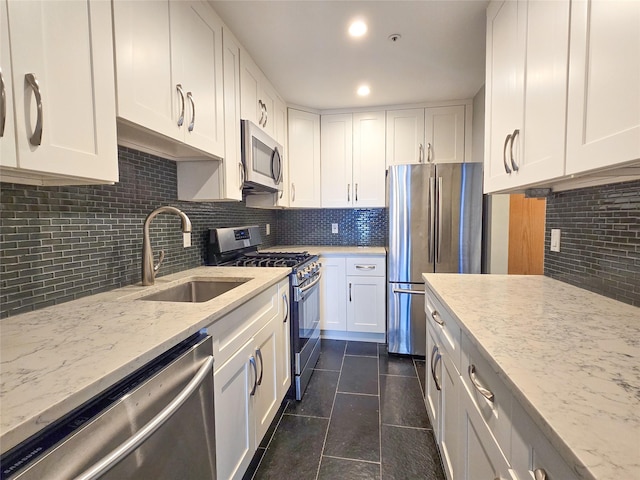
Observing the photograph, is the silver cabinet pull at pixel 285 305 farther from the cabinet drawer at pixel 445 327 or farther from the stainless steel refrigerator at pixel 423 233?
the stainless steel refrigerator at pixel 423 233

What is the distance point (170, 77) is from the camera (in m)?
1.30

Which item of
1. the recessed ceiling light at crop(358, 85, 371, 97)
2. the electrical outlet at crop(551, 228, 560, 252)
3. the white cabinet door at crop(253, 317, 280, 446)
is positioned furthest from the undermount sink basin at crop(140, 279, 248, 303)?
the recessed ceiling light at crop(358, 85, 371, 97)

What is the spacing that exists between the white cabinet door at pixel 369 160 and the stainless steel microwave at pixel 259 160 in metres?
0.96

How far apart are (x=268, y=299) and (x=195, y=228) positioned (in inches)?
29.8

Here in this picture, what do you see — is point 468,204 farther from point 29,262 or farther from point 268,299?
point 29,262

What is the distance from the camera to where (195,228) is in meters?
1.97

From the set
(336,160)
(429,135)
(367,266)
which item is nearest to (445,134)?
(429,135)

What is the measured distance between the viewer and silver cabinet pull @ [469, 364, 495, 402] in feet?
2.48

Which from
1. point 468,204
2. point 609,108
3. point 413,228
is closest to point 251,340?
point 609,108

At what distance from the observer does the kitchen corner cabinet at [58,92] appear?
0.72m

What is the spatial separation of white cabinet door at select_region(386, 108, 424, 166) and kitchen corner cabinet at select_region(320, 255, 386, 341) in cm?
109

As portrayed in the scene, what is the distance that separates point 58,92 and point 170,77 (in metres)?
0.57

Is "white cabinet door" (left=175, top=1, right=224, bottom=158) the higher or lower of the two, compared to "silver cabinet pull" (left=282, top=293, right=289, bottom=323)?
higher

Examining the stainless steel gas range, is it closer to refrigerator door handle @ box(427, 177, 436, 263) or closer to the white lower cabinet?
the white lower cabinet
